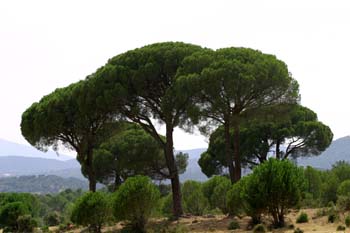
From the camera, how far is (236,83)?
66.5 feet

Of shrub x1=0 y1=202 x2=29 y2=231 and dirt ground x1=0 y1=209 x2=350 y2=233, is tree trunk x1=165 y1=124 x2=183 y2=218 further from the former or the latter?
shrub x1=0 y1=202 x2=29 y2=231

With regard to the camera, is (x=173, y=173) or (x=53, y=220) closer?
(x=173, y=173)

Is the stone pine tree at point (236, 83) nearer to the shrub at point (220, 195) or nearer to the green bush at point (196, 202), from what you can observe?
the shrub at point (220, 195)

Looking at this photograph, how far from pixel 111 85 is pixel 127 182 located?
20.6 feet

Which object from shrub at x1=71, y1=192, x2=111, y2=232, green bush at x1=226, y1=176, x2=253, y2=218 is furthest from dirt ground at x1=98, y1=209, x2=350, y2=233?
shrub at x1=71, y1=192, x2=111, y2=232

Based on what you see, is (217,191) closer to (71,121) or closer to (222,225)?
(222,225)

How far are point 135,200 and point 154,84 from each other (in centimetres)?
715

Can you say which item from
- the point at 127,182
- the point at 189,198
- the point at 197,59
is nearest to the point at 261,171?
the point at 127,182

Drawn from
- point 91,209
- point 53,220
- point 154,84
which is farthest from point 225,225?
point 53,220

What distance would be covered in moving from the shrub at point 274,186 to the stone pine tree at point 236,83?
5546 mm

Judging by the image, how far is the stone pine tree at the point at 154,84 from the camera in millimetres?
22172

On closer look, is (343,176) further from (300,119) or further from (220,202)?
(220,202)

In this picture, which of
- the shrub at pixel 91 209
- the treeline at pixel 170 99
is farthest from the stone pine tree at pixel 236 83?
the shrub at pixel 91 209

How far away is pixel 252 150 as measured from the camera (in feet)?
109
